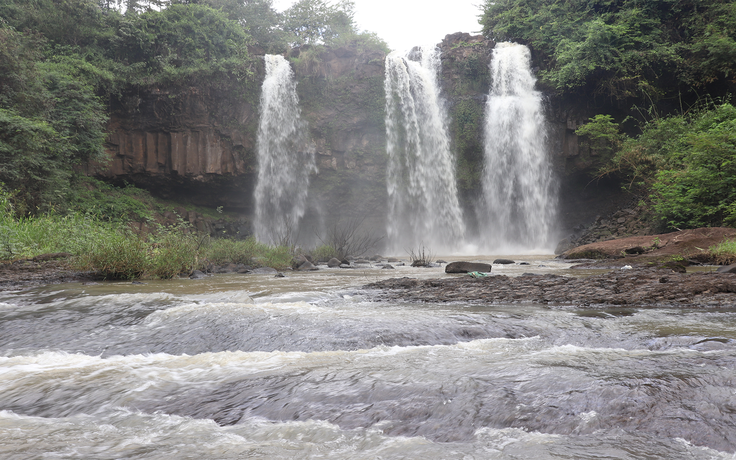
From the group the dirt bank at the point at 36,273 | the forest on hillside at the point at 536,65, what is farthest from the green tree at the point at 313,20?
the dirt bank at the point at 36,273

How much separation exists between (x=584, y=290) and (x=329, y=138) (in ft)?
67.0

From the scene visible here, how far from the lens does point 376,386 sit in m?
2.28

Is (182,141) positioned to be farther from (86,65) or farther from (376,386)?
(376,386)

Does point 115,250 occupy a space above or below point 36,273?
above

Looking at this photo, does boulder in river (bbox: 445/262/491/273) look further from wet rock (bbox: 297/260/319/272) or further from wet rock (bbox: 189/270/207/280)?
wet rock (bbox: 189/270/207/280)

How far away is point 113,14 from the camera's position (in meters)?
22.4

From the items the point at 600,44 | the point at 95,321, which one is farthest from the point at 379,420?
the point at 600,44

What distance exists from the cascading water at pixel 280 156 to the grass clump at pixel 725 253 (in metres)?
18.6

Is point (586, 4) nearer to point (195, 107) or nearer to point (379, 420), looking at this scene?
point (195, 107)

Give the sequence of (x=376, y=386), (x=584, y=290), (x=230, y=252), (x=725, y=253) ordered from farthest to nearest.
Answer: (x=230, y=252) < (x=725, y=253) < (x=584, y=290) < (x=376, y=386)

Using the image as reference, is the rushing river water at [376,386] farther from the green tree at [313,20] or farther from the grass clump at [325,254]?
the green tree at [313,20]

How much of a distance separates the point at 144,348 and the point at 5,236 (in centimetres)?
804

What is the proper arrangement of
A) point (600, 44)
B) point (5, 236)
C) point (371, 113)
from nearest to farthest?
point (5, 236), point (600, 44), point (371, 113)

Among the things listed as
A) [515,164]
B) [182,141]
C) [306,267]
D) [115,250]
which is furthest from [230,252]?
[515,164]
